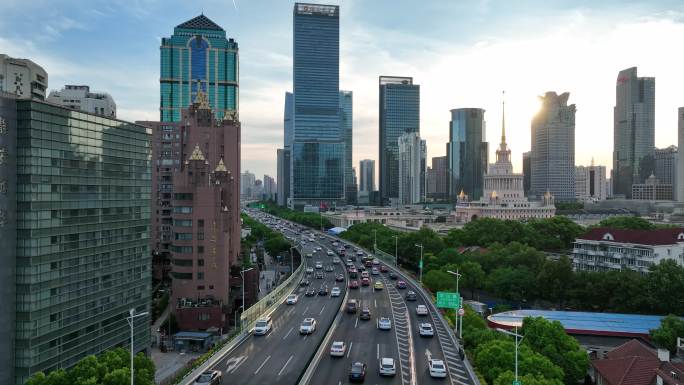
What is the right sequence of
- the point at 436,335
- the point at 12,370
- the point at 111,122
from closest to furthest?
the point at 12,370 < the point at 111,122 < the point at 436,335

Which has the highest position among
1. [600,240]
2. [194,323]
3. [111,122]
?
[111,122]

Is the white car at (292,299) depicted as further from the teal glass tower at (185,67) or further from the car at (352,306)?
the teal glass tower at (185,67)

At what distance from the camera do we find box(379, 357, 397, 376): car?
3759cm

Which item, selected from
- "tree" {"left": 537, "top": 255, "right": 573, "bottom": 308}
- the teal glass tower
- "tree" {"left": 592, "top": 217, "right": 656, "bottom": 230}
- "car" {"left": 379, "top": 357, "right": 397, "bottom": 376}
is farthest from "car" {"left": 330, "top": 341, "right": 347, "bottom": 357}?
the teal glass tower

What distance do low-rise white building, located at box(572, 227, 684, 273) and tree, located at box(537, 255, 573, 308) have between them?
14.7 meters

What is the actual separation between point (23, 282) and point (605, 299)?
2417 inches

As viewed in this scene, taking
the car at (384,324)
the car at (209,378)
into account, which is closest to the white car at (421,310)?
the car at (384,324)

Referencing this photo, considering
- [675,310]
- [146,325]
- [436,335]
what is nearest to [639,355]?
[436,335]

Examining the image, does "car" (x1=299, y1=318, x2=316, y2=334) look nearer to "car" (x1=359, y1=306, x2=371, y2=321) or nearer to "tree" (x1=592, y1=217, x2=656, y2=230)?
"car" (x1=359, y1=306, x2=371, y2=321)

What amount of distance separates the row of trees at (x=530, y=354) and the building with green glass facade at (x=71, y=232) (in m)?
29.4

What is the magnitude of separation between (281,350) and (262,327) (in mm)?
6416

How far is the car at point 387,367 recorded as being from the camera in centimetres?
3759

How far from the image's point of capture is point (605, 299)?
2616 inches

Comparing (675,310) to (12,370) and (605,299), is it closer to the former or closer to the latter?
(605,299)
